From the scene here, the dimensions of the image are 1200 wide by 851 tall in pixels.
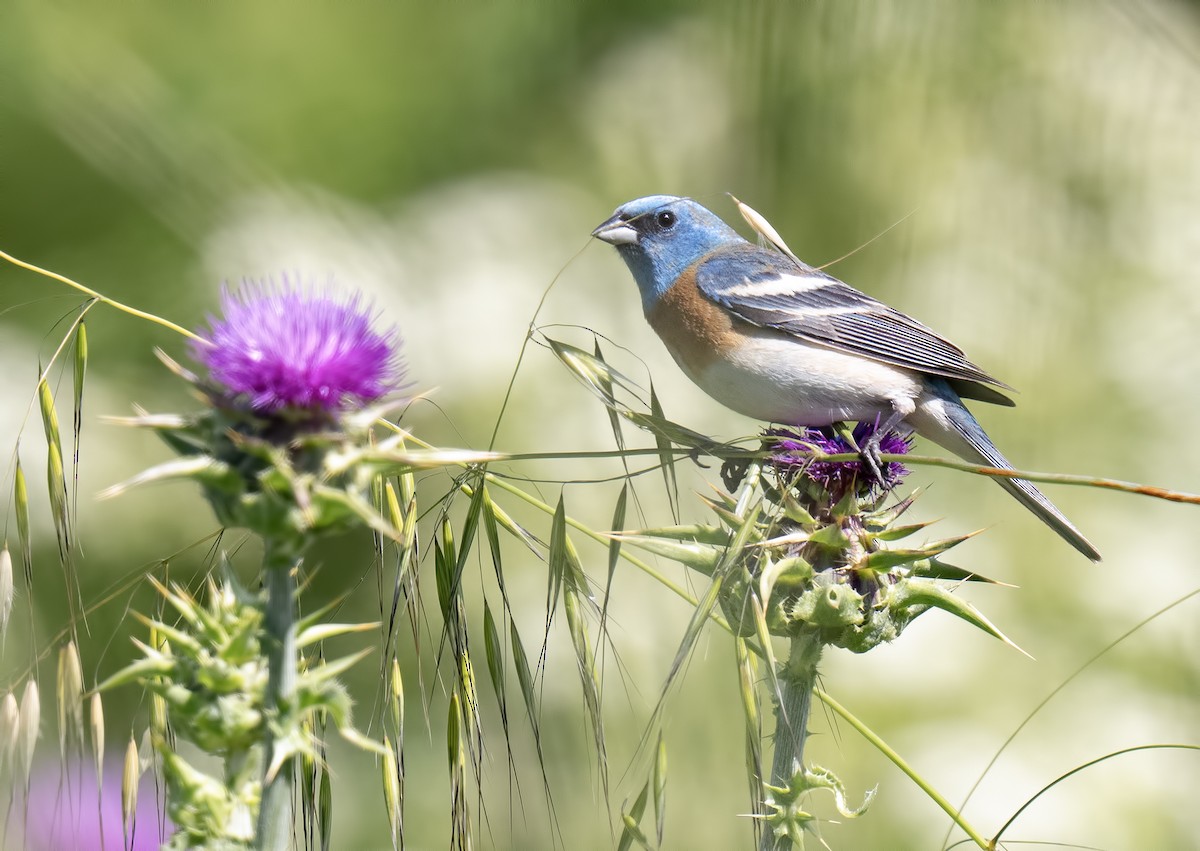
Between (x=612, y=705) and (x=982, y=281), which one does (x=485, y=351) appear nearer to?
(x=612, y=705)

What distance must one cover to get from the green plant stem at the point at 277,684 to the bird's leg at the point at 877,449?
1.00 metres

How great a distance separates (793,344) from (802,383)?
0.69 ft

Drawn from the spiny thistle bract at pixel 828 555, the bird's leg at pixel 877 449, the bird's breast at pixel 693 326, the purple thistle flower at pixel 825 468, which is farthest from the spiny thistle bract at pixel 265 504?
Result: the bird's breast at pixel 693 326

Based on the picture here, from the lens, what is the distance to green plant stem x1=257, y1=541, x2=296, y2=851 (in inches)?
49.9

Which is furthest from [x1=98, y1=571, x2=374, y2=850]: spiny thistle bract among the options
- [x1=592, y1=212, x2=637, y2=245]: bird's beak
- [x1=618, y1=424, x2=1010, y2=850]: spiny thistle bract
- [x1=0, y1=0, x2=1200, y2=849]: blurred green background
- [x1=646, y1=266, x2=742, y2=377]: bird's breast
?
[x1=0, y1=0, x2=1200, y2=849]: blurred green background

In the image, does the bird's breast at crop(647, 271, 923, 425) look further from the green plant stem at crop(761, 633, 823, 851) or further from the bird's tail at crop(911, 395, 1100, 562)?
the green plant stem at crop(761, 633, 823, 851)

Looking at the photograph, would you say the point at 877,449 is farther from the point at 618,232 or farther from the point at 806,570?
the point at 618,232

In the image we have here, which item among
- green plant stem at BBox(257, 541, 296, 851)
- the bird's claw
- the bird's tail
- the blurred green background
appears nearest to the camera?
green plant stem at BBox(257, 541, 296, 851)

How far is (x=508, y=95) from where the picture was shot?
5949 mm

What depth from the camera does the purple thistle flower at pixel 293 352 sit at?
134 centimetres

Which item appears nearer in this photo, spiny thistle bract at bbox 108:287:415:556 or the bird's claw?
spiny thistle bract at bbox 108:287:415:556

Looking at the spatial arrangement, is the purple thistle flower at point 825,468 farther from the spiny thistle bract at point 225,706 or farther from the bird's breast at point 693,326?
the spiny thistle bract at point 225,706

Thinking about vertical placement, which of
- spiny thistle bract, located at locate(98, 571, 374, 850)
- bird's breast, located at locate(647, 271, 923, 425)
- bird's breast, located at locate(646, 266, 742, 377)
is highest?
bird's breast, located at locate(646, 266, 742, 377)

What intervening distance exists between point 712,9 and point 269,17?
230 centimetres
